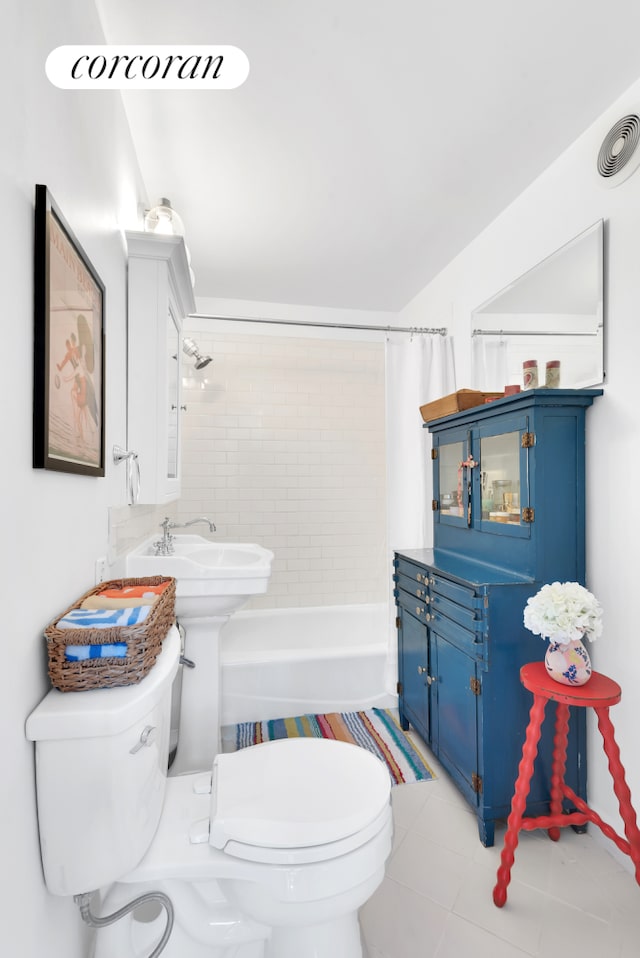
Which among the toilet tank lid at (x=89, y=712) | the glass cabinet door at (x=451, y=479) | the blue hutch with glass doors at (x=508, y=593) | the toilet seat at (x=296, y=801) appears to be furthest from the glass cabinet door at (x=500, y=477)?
the toilet tank lid at (x=89, y=712)

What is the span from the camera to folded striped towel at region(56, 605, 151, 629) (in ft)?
3.26

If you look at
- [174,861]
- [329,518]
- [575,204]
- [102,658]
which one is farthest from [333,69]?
[329,518]

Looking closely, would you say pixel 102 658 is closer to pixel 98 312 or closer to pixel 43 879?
pixel 43 879

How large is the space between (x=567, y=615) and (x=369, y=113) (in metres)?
1.82

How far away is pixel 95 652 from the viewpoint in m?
0.96

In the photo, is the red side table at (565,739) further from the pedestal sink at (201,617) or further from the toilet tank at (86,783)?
the toilet tank at (86,783)

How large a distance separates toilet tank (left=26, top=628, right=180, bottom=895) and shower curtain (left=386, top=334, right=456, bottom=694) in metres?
1.95

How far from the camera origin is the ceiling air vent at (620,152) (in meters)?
1.57

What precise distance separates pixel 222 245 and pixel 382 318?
4.68ft

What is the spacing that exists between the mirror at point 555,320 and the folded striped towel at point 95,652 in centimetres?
171

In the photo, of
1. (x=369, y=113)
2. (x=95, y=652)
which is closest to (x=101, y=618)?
(x=95, y=652)

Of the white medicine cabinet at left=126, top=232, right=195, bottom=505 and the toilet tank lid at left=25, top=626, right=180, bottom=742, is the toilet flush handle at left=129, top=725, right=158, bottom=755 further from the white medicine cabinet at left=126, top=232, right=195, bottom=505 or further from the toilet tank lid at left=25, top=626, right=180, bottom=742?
Answer: the white medicine cabinet at left=126, top=232, right=195, bottom=505

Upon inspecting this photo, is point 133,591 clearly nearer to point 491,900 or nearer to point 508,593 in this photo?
point 508,593

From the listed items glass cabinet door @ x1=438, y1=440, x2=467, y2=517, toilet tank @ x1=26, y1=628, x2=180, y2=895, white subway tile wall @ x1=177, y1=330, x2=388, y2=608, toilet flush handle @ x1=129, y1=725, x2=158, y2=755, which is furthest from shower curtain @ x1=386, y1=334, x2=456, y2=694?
toilet tank @ x1=26, y1=628, x2=180, y2=895
